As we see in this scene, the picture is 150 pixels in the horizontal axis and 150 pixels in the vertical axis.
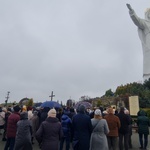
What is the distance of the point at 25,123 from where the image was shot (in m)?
5.80

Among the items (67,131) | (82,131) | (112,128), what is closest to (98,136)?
(82,131)

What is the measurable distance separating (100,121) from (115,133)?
1.53m

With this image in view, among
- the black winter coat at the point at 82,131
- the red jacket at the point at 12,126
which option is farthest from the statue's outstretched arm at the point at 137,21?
the black winter coat at the point at 82,131

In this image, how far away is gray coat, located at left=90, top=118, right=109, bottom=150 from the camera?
543cm

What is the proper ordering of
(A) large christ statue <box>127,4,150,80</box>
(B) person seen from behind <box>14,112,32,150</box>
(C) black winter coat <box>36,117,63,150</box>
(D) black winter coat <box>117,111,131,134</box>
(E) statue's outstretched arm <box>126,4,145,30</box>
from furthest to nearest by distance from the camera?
(A) large christ statue <box>127,4,150,80</box>, (E) statue's outstretched arm <box>126,4,145,30</box>, (D) black winter coat <box>117,111,131,134</box>, (B) person seen from behind <box>14,112,32,150</box>, (C) black winter coat <box>36,117,63,150</box>

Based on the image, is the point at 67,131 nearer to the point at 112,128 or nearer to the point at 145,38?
the point at 112,128

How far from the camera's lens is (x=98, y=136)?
5.50 metres

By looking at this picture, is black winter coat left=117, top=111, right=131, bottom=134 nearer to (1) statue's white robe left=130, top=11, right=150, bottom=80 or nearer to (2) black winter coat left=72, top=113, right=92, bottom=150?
(2) black winter coat left=72, top=113, right=92, bottom=150

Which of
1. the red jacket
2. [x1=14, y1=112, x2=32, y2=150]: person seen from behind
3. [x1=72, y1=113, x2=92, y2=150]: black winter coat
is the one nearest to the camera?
[x1=72, y1=113, x2=92, y2=150]: black winter coat

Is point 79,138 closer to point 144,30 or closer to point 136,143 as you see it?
point 136,143

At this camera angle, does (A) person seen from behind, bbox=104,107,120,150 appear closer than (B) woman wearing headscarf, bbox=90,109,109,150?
No

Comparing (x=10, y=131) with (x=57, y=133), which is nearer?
(x=57, y=133)

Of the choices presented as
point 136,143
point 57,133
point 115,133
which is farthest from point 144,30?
point 57,133

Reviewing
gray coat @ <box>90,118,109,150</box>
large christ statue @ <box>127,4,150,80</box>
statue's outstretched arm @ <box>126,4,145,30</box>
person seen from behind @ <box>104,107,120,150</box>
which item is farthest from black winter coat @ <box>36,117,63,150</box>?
large christ statue @ <box>127,4,150,80</box>
